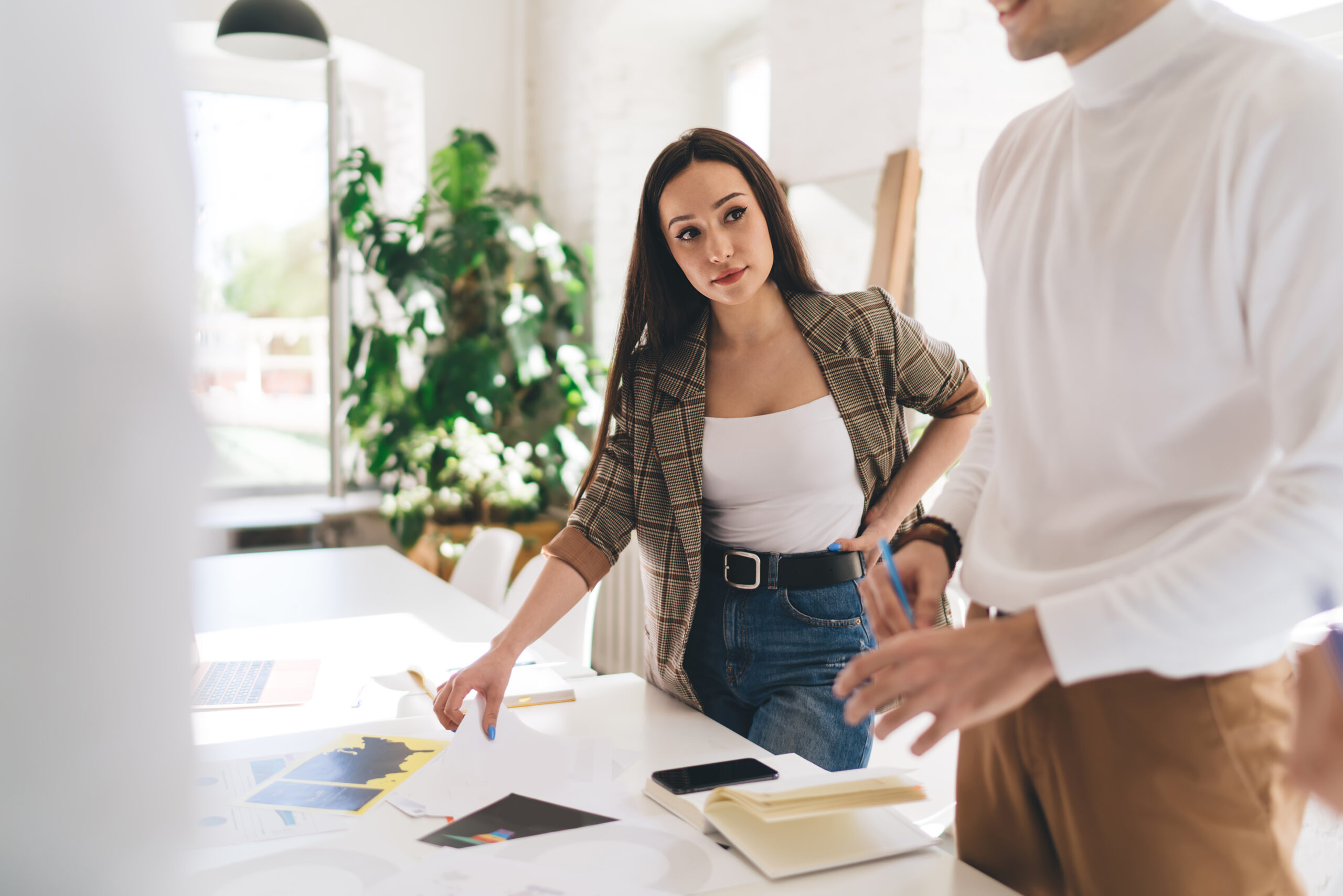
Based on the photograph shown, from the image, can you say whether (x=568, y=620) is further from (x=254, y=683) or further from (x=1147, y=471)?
(x=1147, y=471)

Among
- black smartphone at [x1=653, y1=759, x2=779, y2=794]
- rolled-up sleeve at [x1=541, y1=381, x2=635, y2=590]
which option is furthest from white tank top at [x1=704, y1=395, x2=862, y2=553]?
black smartphone at [x1=653, y1=759, x2=779, y2=794]

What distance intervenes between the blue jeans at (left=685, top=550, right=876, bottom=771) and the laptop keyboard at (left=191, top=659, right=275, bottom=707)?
711 millimetres

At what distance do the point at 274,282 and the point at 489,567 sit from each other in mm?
2595

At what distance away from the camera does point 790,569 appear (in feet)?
5.27

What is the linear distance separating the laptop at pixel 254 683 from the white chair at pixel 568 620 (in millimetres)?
525

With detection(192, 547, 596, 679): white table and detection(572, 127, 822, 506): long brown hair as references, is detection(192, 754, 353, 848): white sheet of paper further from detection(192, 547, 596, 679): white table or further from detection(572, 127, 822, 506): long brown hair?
detection(572, 127, 822, 506): long brown hair

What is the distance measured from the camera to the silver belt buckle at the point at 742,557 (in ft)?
5.30

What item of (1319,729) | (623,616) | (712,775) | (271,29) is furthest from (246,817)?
(623,616)

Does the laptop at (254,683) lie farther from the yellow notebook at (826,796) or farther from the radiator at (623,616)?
the radiator at (623,616)

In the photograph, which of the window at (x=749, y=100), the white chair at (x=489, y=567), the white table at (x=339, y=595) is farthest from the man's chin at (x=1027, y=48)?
the window at (x=749, y=100)

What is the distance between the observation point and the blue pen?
0.91 metres

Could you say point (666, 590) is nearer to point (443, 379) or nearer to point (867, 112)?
point (867, 112)

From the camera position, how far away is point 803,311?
1.77 meters

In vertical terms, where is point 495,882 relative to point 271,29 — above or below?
below
